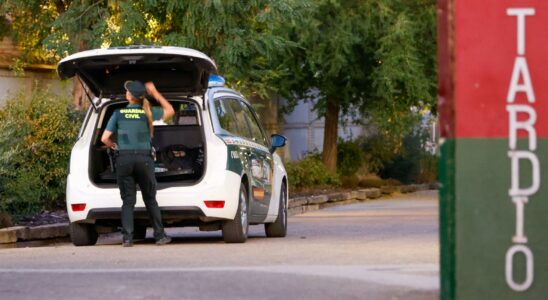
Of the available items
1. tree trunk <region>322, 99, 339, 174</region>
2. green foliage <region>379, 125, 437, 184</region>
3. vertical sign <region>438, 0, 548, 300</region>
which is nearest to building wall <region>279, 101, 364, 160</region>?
green foliage <region>379, 125, 437, 184</region>

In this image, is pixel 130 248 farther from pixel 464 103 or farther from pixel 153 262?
pixel 464 103

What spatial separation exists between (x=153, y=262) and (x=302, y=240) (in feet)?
13.3

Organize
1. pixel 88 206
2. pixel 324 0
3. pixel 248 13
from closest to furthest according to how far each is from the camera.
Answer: pixel 88 206, pixel 248 13, pixel 324 0

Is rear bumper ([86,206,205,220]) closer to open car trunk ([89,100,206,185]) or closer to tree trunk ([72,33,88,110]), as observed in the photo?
open car trunk ([89,100,206,185])

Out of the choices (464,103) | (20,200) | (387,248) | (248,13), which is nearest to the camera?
(464,103)

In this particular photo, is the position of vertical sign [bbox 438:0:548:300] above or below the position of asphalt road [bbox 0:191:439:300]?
above

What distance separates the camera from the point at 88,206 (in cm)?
1620

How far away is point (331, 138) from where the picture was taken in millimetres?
38219

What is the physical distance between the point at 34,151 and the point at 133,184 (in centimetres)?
590

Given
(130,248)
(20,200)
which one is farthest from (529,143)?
(20,200)

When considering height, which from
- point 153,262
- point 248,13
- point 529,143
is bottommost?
point 153,262

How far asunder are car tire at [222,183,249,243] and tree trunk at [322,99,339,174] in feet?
69.8

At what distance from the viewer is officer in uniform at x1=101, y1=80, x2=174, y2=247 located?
627 inches

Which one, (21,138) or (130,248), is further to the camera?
(21,138)
